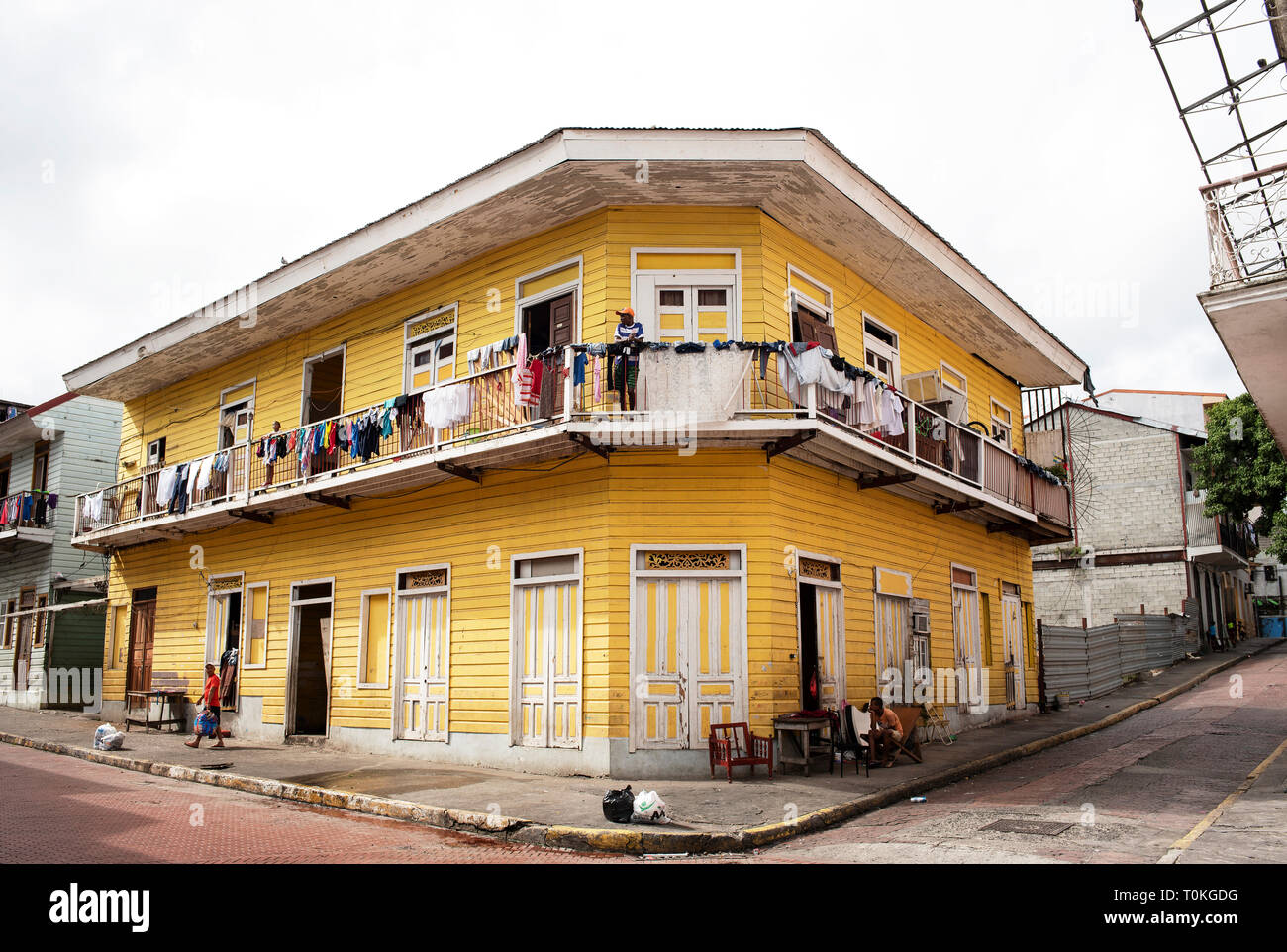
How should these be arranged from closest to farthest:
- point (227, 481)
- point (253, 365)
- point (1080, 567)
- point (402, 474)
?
point (402, 474) → point (227, 481) → point (253, 365) → point (1080, 567)

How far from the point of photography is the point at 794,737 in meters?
12.1

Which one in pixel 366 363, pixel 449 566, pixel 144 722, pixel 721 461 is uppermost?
pixel 366 363

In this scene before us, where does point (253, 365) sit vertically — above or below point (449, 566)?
above

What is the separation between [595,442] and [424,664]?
198 inches

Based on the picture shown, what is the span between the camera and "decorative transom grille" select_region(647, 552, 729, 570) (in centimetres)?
1245

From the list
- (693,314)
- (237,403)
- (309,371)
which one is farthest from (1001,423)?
(237,403)

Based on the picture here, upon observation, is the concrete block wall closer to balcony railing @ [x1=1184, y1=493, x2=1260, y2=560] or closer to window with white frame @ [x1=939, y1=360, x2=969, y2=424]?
balcony railing @ [x1=1184, y1=493, x2=1260, y2=560]

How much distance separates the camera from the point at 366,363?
54.1 ft

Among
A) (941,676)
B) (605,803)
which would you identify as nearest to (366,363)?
(605,803)

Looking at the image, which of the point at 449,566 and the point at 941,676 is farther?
the point at 941,676

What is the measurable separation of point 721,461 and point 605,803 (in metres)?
5.12

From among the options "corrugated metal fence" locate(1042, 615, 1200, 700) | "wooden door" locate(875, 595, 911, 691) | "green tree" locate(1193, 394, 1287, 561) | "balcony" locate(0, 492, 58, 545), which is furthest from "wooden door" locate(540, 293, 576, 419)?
"green tree" locate(1193, 394, 1287, 561)

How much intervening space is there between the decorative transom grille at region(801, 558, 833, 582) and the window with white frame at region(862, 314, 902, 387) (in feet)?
11.7

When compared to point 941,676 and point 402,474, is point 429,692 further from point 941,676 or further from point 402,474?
point 941,676
